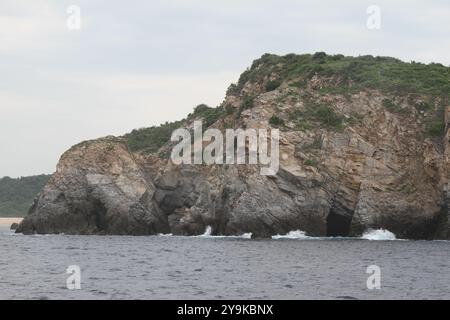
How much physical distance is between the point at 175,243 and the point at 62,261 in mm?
21213

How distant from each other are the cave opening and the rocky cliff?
102 mm

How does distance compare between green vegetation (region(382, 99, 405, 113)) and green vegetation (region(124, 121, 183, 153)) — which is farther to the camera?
green vegetation (region(124, 121, 183, 153))

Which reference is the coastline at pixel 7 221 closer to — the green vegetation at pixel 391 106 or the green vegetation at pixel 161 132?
the green vegetation at pixel 161 132

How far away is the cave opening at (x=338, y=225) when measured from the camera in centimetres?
8488

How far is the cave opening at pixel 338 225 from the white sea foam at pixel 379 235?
2.60 meters

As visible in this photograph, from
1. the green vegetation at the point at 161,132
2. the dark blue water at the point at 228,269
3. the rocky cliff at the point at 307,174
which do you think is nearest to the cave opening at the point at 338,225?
the rocky cliff at the point at 307,174

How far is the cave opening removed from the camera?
278 feet

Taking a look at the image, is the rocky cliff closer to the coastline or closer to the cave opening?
the cave opening

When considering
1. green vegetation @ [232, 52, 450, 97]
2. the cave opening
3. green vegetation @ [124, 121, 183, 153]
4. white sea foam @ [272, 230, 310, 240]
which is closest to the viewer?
white sea foam @ [272, 230, 310, 240]

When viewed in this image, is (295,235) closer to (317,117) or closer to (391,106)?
(317,117)

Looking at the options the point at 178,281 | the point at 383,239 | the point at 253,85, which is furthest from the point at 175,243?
the point at 253,85

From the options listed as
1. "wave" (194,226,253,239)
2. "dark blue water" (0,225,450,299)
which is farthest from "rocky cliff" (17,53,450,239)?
"dark blue water" (0,225,450,299)
